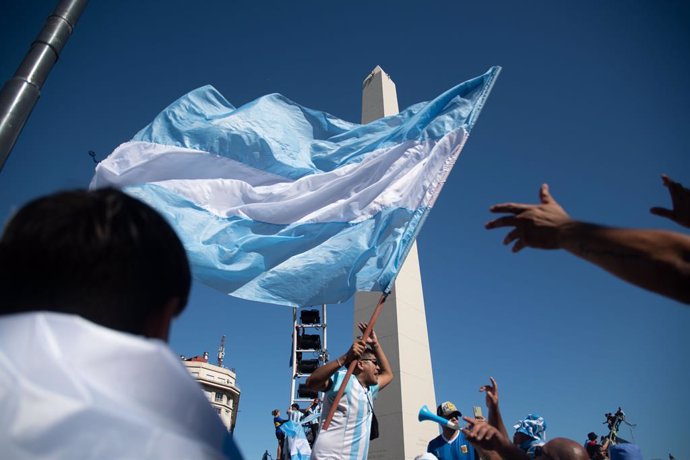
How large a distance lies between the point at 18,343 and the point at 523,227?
4.45 ft

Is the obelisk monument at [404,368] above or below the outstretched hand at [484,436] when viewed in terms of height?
above

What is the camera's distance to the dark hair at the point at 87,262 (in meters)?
0.72

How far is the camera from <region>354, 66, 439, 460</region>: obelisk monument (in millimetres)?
8352

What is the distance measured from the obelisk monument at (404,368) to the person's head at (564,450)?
615cm

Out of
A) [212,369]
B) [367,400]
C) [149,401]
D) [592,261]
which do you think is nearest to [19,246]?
[149,401]

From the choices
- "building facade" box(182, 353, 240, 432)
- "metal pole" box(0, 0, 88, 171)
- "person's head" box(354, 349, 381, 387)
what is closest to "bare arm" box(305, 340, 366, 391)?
"person's head" box(354, 349, 381, 387)

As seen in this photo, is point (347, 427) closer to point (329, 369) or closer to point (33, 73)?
point (329, 369)

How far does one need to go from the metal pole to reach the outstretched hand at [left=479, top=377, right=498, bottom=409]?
3.33m

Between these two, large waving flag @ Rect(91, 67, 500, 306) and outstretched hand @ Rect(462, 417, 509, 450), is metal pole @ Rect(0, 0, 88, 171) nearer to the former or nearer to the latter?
large waving flag @ Rect(91, 67, 500, 306)

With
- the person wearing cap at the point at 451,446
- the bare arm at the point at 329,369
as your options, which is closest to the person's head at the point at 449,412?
the person wearing cap at the point at 451,446

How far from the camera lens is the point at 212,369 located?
160 feet

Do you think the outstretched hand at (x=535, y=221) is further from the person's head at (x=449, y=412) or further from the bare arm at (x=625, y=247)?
the person's head at (x=449, y=412)

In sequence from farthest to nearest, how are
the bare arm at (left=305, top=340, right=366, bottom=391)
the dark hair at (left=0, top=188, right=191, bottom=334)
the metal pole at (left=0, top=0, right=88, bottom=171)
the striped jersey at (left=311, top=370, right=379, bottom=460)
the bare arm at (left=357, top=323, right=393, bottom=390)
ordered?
1. the bare arm at (left=357, top=323, right=393, bottom=390)
2. the bare arm at (left=305, top=340, right=366, bottom=391)
3. the striped jersey at (left=311, top=370, right=379, bottom=460)
4. the metal pole at (left=0, top=0, right=88, bottom=171)
5. the dark hair at (left=0, top=188, right=191, bottom=334)

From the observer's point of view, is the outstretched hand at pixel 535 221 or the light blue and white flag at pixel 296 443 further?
the light blue and white flag at pixel 296 443
